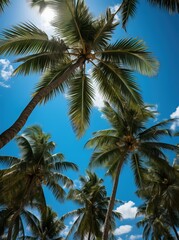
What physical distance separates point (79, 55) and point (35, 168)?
10250 millimetres

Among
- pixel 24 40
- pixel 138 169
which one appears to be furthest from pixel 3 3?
pixel 138 169

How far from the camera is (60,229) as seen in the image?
2564cm

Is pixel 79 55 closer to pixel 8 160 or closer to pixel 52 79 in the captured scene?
pixel 52 79

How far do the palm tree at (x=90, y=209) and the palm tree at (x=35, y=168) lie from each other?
3.41m

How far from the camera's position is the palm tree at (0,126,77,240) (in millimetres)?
16094

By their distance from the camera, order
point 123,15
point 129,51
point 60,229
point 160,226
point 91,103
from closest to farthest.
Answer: point 123,15
point 129,51
point 91,103
point 160,226
point 60,229

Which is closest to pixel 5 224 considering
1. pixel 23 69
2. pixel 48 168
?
pixel 48 168

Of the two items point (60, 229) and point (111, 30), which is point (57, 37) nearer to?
point (111, 30)

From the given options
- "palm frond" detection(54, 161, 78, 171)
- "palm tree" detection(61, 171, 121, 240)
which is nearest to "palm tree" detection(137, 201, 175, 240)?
"palm tree" detection(61, 171, 121, 240)

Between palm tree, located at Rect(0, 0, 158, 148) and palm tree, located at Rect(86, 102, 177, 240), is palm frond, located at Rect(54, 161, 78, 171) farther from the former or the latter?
palm tree, located at Rect(0, 0, 158, 148)

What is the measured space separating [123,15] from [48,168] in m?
11.8

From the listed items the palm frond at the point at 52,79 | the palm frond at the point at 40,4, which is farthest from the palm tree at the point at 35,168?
the palm frond at the point at 40,4

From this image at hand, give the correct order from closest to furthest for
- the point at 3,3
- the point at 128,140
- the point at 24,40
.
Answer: the point at 3,3 → the point at 24,40 → the point at 128,140

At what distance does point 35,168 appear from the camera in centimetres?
1653
